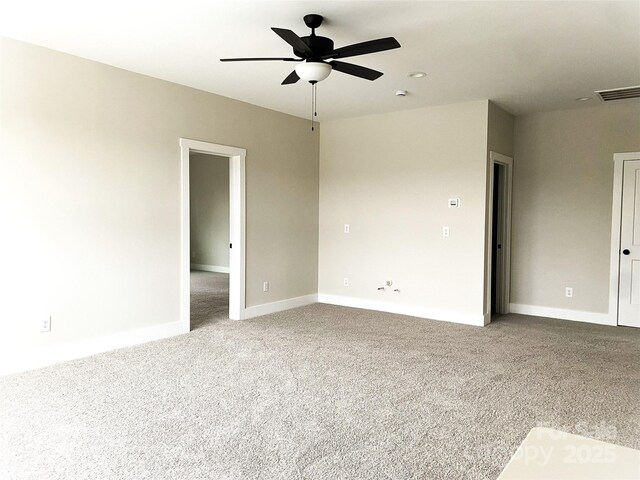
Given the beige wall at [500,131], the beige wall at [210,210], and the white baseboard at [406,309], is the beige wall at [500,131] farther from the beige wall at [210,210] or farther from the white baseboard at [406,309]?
the beige wall at [210,210]

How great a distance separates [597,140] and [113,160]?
219 inches

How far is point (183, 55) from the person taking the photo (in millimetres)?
4043

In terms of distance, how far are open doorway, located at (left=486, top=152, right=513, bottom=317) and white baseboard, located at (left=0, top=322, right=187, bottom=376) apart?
13.7ft

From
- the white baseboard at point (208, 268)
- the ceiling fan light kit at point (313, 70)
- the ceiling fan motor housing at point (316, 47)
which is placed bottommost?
the white baseboard at point (208, 268)

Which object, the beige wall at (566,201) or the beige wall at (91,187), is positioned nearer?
the beige wall at (91,187)

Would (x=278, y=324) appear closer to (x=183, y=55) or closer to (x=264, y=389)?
(x=264, y=389)

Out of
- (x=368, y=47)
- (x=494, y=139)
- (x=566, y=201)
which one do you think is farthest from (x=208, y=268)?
(x=368, y=47)

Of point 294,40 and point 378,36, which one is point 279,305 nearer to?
point 378,36

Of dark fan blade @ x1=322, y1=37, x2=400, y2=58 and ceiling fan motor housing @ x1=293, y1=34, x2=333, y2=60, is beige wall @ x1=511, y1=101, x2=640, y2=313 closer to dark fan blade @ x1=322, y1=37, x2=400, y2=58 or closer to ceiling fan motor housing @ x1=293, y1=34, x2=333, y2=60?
dark fan blade @ x1=322, y1=37, x2=400, y2=58

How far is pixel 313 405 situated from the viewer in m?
3.16

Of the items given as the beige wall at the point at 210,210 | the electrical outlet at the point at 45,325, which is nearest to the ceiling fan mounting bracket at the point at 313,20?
the electrical outlet at the point at 45,325

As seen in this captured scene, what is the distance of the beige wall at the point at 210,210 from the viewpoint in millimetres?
10266

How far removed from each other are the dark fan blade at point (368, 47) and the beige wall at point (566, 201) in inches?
156

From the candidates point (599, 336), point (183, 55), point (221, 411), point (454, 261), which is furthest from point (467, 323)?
point (183, 55)
